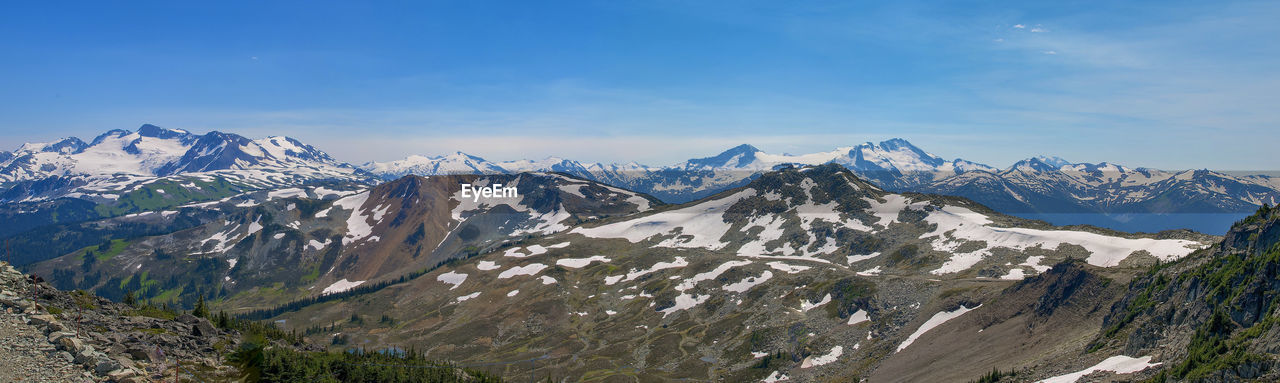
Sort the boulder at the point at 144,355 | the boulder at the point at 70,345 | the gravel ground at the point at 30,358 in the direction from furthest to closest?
the boulder at the point at 144,355
the boulder at the point at 70,345
the gravel ground at the point at 30,358

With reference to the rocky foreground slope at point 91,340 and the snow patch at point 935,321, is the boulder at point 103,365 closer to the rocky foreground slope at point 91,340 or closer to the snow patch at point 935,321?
the rocky foreground slope at point 91,340

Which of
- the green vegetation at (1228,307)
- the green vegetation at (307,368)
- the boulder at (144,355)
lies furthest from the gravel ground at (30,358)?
the green vegetation at (1228,307)

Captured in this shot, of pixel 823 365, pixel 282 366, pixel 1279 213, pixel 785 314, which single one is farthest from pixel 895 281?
pixel 282 366

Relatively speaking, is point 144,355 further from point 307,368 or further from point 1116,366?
point 1116,366

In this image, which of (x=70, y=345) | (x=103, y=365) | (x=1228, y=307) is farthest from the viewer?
(x=1228, y=307)

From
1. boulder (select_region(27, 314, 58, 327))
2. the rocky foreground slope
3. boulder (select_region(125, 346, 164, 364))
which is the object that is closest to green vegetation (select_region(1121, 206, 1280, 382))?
the rocky foreground slope

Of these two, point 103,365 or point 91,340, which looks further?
point 91,340

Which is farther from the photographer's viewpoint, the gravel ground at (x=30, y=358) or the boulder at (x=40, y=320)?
the boulder at (x=40, y=320)

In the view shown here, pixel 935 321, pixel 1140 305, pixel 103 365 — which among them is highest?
pixel 103 365

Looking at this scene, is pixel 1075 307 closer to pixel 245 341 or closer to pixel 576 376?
pixel 576 376

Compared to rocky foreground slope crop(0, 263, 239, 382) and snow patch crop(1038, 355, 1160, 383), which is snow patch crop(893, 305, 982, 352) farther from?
rocky foreground slope crop(0, 263, 239, 382)

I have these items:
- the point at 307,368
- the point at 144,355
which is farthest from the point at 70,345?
the point at 307,368
